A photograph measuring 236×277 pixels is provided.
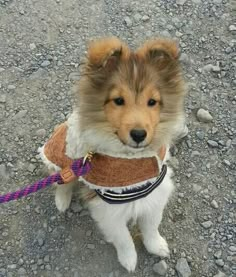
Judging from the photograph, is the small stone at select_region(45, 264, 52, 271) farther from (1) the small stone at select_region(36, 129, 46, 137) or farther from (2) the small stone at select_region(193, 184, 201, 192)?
(2) the small stone at select_region(193, 184, 201, 192)

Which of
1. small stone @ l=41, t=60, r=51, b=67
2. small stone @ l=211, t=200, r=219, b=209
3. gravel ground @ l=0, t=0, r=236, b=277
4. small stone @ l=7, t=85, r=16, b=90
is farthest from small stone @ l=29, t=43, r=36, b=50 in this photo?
small stone @ l=211, t=200, r=219, b=209

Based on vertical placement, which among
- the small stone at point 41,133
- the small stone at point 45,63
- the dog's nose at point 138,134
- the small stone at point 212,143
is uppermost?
the dog's nose at point 138,134

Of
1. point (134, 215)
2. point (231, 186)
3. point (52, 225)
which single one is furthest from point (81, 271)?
point (231, 186)

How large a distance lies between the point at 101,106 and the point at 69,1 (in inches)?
84.8

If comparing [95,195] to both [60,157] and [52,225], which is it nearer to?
[60,157]

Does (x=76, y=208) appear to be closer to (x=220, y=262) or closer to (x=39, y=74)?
(x=220, y=262)

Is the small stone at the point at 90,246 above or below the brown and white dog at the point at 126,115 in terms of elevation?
below

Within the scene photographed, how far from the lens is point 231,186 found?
11.2ft

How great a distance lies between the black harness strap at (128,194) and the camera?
2.59 metres

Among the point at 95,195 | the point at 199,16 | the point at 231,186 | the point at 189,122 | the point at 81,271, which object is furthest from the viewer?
the point at 199,16

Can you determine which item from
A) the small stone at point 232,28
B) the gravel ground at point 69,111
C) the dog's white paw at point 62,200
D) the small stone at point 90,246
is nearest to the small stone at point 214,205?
the gravel ground at point 69,111

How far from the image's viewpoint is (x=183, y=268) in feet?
10.1

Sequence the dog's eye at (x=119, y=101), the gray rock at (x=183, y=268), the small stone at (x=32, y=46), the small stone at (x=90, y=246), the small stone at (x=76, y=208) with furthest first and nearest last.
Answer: the small stone at (x=32, y=46) → the small stone at (x=76, y=208) → the small stone at (x=90, y=246) → the gray rock at (x=183, y=268) → the dog's eye at (x=119, y=101)

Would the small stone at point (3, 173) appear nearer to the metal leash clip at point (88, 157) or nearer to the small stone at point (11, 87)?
the small stone at point (11, 87)
